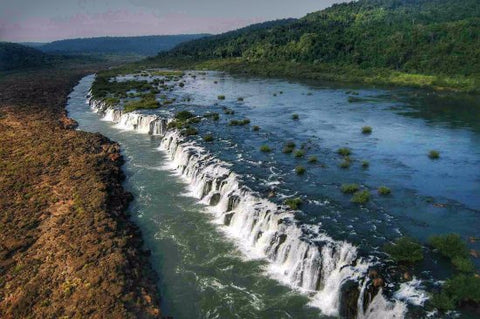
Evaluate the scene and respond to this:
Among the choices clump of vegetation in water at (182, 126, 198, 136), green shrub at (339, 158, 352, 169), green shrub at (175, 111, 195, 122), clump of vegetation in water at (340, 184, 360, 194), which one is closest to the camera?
clump of vegetation in water at (340, 184, 360, 194)

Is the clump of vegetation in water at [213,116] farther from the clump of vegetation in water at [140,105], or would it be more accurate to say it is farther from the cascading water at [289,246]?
the cascading water at [289,246]

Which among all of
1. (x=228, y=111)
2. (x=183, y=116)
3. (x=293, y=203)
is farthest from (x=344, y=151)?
(x=228, y=111)

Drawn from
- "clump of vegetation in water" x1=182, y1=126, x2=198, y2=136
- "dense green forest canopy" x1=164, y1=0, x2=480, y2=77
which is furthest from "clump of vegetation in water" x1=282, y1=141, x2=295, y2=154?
"dense green forest canopy" x1=164, y1=0, x2=480, y2=77

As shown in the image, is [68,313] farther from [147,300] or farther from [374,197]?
[374,197]

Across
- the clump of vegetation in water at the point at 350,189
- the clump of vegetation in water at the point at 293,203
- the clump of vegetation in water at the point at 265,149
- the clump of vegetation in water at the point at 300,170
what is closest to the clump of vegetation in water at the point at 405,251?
the clump of vegetation in water at the point at 293,203

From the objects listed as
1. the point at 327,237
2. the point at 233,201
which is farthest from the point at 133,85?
the point at 327,237

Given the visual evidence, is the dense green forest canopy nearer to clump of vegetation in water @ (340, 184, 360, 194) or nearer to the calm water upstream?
the calm water upstream

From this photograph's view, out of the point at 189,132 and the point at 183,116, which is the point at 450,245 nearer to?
the point at 189,132
